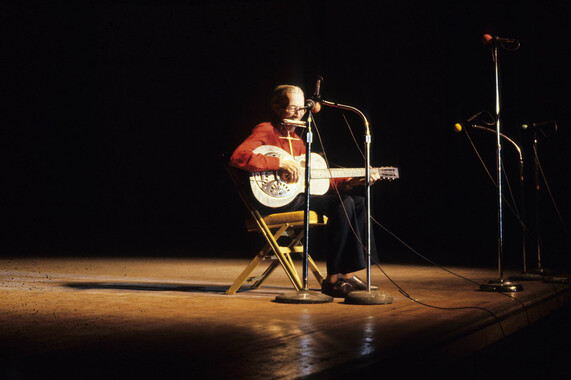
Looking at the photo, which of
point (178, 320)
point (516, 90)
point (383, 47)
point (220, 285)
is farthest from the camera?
point (383, 47)

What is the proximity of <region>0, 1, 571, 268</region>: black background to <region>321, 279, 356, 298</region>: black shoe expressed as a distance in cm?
304

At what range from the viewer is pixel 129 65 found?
8.30 metres

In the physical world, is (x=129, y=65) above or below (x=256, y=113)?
Result: above

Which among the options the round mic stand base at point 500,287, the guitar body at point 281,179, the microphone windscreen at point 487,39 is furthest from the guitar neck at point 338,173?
the microphone windscreen at point 487,39

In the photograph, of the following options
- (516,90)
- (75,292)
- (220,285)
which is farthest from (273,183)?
(516,90)

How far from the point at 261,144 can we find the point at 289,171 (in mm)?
249

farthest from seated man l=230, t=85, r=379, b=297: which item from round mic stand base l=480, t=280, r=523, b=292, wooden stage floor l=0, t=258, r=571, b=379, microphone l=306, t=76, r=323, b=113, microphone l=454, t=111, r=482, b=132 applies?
round mic stand base l=480, t=280, r=523, b=292

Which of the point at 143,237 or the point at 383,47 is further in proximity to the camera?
the point at 143,237

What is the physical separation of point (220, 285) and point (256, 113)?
4491 millimetres

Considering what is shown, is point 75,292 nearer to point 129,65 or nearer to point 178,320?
point 178,320

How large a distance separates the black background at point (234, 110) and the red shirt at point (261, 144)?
305cm

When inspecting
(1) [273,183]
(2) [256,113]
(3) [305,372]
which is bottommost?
(3) [305,372]

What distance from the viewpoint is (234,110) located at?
828 centimetres

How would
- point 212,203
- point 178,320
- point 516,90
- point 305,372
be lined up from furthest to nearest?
point 212,203, point 516,90, point 178,320, point 305,372
